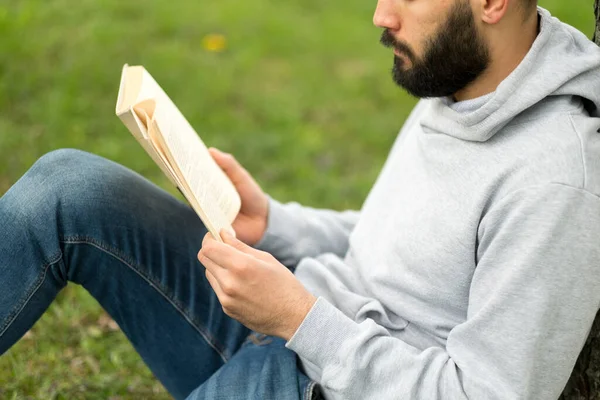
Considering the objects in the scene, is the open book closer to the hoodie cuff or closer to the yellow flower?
the hoodie cuff

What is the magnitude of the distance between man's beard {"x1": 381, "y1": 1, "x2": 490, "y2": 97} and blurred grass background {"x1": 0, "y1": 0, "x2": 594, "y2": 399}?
1.53m

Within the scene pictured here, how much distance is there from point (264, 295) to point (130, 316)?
0.54m

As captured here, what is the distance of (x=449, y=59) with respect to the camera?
5.68 feet

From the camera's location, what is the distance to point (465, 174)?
67.0 inches

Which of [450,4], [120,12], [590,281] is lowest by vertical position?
[120,12]

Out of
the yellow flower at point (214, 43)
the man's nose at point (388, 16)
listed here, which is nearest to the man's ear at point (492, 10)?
the man's nose at point (388, 16)

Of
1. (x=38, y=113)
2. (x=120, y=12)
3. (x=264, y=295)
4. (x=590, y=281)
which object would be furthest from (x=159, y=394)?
(x=120, y=12)

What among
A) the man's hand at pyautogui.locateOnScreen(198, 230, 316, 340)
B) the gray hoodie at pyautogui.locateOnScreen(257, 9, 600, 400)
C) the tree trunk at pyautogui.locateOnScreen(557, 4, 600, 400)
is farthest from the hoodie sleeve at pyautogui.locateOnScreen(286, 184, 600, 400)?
the tree trunk at pyautogui.locateOnScreen(557, 4, 600, 400)

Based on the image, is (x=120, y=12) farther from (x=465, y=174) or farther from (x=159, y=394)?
(x=465, y=174)

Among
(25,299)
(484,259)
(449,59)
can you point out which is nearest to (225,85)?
(25,299)

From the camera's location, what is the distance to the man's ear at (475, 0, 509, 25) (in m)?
1.66

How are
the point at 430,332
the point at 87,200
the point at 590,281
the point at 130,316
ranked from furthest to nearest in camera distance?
the point at 130,316 → the point at 87,200 → the point at 430,332 → the point at 590,281

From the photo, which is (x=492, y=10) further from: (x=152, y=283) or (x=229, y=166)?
(x=152, y=283)

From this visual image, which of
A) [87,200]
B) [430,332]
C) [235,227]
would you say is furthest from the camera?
[235,227]
